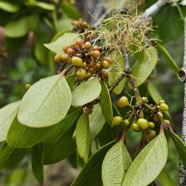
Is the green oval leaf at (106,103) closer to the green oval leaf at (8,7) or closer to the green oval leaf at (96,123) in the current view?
→ the green oval leaf at (96,123)

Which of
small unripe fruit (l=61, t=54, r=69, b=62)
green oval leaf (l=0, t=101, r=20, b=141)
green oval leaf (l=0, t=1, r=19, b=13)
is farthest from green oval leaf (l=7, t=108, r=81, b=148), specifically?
green oval leaf (l=0, t=1, r=19, b=13)

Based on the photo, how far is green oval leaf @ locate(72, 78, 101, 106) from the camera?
2.15ft

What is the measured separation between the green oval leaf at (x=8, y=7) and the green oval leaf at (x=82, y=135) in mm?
613

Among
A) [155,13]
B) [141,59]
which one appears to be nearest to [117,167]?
[141,59]

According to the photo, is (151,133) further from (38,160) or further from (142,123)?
(38,160)

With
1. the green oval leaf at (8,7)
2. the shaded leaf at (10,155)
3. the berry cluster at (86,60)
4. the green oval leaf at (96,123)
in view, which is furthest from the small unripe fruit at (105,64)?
the green oval leaf at (8,7)

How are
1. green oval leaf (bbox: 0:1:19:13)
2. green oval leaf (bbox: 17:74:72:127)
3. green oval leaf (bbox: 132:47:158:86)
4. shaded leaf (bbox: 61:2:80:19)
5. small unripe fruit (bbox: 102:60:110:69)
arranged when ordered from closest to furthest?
green oval leaf (bbox: 17:74:72:127) → small unripe fruit (bbox: 102:60:110:69) → green oval leaf (bbox: 132:47:158:86) → green oval leaf (bbox: 0:1:19:13) → shaded leaf (bbox: 61:2:80:19)

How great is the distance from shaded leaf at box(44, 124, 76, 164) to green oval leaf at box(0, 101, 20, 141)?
11 centimetres

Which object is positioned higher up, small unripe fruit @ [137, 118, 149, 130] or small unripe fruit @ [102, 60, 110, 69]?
small unripe fruit @ [102, 60, 110, 69]

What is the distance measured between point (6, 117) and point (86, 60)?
158mm

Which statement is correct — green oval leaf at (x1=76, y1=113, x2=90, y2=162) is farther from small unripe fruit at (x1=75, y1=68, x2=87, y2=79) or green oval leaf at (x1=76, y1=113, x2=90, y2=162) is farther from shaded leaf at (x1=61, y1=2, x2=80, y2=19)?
shaded leaf at (x1=61, y1=2, x2=80, y2=19)

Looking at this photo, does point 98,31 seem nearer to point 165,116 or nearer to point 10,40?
point 165,116

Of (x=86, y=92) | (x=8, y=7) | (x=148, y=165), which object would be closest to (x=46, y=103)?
(x=86, y=92)

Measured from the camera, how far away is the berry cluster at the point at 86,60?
→ 2.29ft
